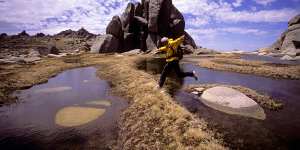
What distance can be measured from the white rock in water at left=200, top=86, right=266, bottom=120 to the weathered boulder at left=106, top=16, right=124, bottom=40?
41.9 m

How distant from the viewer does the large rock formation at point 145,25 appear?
47000 mm

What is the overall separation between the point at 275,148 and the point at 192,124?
8.40 feet

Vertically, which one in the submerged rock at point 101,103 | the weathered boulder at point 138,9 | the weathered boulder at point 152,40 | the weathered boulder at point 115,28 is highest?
the weathered boulder at point 138,9

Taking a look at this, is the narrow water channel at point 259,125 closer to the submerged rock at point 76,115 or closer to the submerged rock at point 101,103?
the submerged rock at point 101,103

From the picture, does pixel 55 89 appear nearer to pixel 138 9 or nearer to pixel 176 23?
pixel 176 23

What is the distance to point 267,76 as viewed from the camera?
56.6 feet

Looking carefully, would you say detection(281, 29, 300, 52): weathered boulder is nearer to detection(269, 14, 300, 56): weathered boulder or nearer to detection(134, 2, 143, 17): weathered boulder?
detection(269, 14, 300, 56): weathered boulder

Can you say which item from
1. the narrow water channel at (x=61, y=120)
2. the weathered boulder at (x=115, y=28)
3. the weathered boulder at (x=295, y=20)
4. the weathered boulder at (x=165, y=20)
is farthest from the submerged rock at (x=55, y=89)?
the weathered boulder at (x=295, y=20)

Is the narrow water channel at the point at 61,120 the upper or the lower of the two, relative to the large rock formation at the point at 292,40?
lower

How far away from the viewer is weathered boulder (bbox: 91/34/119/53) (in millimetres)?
45438

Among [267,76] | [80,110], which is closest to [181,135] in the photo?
[80,110]

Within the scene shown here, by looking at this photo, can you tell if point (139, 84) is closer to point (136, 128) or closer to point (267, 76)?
point (136, 128)

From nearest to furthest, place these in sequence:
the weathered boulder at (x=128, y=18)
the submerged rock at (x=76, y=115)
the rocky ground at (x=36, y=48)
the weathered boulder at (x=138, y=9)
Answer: the submerged rock at (x=76, y=115)
the rocky ground at (x=36, y=48)
the weathered boulder at (x=128, y=18)
the weathered boulder at (x=138, y=9)

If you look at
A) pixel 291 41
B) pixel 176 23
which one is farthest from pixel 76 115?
pixel 291 41
